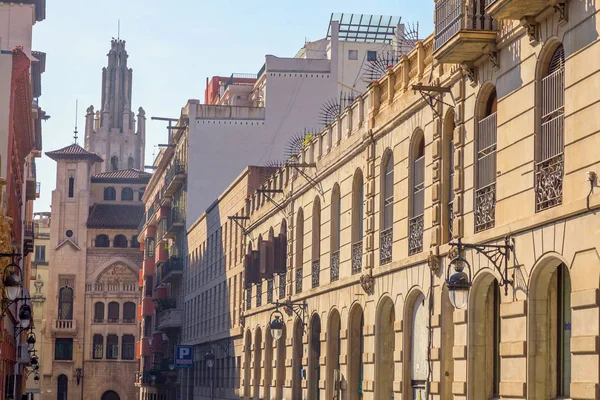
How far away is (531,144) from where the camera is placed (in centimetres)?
1967

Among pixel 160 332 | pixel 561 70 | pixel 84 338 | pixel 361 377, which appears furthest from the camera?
pixel 84 338

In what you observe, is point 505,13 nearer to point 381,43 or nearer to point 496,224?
point 496,224

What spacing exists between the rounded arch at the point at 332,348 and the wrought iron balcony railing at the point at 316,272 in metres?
2.08

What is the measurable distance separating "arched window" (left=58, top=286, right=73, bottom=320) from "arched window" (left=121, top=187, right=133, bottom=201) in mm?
12181

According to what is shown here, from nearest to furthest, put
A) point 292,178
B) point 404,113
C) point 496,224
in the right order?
point 496,224 → point 404,113 → point 292,178

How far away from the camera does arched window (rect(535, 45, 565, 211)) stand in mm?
18672

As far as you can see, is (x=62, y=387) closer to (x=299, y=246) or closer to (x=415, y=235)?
(x=299, y=246)

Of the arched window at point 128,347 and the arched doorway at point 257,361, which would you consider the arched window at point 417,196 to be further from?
the arched window at point 128,347

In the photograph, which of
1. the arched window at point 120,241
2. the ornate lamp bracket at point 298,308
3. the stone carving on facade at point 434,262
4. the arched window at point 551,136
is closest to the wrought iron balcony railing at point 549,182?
the arched window at point 551,136

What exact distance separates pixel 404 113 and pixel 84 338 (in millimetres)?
91097

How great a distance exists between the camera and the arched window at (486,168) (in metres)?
21.5

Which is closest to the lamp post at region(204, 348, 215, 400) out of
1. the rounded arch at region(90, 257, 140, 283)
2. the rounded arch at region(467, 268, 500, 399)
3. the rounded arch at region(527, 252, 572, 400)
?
the rounded arch at region(467, 268, 500, 399)

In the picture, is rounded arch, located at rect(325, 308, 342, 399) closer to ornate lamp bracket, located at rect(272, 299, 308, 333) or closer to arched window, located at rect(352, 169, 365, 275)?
arched window, located at rect(352, 169, 365, 275)

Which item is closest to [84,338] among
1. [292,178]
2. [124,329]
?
[124,329]
